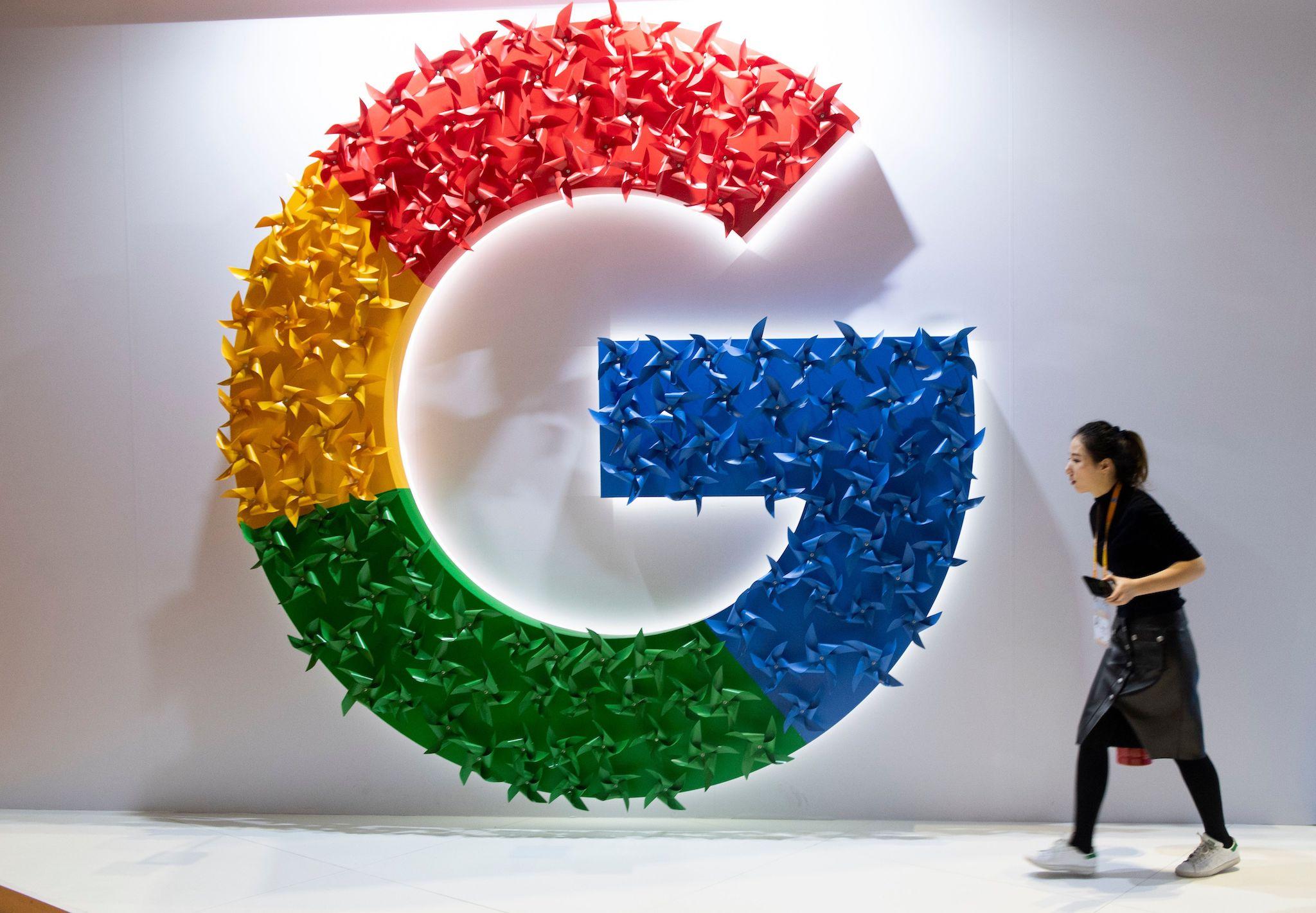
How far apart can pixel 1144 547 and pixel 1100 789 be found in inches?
25.8

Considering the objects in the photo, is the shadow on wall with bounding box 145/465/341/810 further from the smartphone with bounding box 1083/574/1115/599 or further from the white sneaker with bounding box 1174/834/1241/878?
the white sneaker with bounding box 1174/834/1241/878

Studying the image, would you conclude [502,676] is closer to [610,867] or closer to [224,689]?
[610,867]

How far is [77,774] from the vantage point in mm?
3512

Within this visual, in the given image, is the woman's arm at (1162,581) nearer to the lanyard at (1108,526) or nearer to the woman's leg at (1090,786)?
the lanyard at (1108,526)

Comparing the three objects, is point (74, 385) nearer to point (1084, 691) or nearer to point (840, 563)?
point (840, 563)

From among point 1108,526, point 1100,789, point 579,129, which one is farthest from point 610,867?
point 579,129

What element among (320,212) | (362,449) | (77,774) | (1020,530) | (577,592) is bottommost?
(77,774)

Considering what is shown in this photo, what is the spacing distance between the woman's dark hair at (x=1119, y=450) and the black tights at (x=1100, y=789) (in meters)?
0.63

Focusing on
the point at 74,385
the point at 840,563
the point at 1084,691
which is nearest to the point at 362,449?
the point at 74,385

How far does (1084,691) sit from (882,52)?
6.96 ft

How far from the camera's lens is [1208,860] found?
103 inches

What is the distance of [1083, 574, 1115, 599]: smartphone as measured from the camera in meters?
2.59

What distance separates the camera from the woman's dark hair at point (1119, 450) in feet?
8.66

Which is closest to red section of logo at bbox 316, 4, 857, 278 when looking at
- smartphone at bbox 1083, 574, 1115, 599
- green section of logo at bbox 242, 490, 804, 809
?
green section of logo at bbox 242, 490, 804, 809
